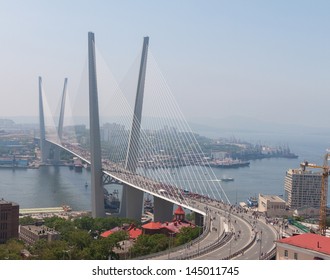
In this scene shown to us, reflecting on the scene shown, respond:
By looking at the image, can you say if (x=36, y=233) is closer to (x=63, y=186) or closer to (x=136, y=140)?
(x=136, y=140)

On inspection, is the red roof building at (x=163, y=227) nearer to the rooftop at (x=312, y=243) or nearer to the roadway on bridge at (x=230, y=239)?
the roadway on bridge at (x=230, y=239)

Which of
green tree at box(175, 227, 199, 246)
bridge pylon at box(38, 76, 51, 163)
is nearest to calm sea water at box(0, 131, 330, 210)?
bridge pylon at box(38, 76, 51, 163)

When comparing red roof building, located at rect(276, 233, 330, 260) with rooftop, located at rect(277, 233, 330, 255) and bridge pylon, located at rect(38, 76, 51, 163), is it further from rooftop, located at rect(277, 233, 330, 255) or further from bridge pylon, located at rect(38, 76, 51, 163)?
bridge pylon, located at rect(38, 76, 51, 163)

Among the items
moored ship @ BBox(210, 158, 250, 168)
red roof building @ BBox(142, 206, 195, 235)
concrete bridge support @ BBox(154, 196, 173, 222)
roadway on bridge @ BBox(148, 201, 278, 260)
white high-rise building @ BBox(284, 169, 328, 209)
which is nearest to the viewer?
roadway on bridge @ BBox(148, 201, 278, 260)

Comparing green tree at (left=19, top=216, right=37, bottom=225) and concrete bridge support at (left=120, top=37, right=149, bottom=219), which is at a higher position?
concrete bridge support at (left=120, top=37, right=149, bottom=219)

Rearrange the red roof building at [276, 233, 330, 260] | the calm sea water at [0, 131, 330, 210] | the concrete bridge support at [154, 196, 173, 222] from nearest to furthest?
the red roof building at [276, 233, 330, 260] → the concrete bridge support at [154, 196, 173, 222] → the calm sea water at [0, 131, 330, 210]

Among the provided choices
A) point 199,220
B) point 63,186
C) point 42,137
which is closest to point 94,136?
point 199,220
